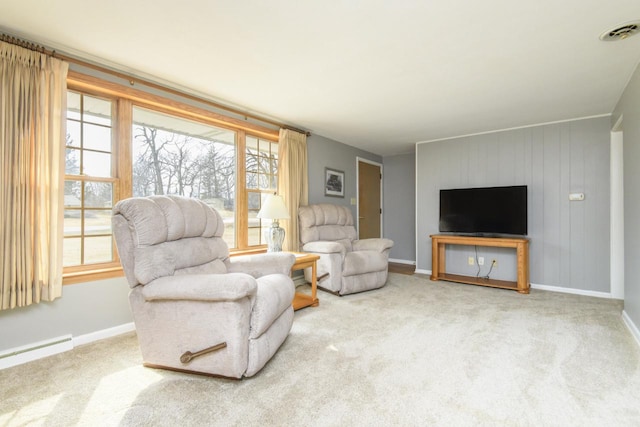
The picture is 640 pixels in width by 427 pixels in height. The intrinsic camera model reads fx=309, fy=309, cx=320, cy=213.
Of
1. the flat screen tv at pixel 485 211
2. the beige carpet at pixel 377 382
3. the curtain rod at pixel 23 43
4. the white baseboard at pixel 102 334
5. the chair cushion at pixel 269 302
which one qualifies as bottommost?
the beige carpet at pixel 377 382

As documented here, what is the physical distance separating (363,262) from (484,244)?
5.39 feet

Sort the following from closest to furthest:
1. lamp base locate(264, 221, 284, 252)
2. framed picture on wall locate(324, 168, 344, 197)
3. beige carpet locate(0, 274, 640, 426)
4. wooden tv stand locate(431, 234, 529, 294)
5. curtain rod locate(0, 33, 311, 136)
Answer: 1. beige carpet locate(0, 274, 640, 426)
2. curtain rod locate(0, 33, 311, 136)
3. lamp base locate(264, 221, 284, 252)
4. wooden tv stand locate(431, 234, 529, 294)
5. framed picture on wall locate(324, 168, 344, 197)

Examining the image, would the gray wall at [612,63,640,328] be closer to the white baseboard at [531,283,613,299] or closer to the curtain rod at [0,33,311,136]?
the white baseboard at [531,283,613,299]

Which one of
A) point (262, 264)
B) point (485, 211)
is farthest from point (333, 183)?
point (262, 264)

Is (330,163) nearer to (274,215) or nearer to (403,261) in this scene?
(274,215)

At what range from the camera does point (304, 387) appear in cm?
172

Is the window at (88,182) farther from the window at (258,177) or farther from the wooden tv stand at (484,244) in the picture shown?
the wooden tv stand at (484,244)

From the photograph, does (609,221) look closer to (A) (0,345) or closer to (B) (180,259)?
(B) (180,259)

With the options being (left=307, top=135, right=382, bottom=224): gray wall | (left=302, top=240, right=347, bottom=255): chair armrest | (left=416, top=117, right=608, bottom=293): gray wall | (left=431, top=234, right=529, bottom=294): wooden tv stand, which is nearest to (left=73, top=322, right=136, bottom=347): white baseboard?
(left=302, top=240, right=347, bottom=255): chair armrest

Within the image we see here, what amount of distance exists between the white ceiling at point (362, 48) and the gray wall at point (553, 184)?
50 centimetres

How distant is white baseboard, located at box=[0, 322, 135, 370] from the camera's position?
1.99m

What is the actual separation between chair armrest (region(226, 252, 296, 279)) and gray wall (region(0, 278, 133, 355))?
3.25 ft

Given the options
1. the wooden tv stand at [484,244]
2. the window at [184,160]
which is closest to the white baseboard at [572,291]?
the wooden tv stand at [484,244]

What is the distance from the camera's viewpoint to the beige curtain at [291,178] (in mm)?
3957
